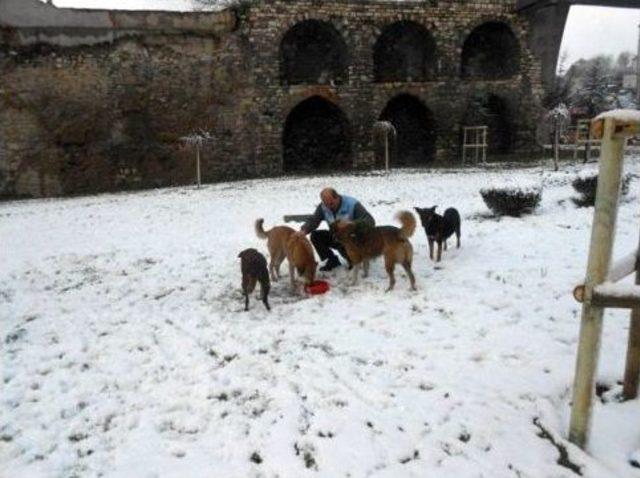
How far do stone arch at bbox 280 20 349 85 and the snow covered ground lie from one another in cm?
1385

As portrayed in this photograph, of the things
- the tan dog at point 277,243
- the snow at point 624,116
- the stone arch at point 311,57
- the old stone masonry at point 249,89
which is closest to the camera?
the snow at point 624,116

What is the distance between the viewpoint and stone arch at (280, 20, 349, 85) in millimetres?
20531

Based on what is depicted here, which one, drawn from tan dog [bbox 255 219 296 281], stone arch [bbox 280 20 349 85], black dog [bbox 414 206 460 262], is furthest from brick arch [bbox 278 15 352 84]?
tan dog [bbox 255 219 296 281]

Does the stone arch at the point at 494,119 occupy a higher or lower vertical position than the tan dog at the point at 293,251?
higher

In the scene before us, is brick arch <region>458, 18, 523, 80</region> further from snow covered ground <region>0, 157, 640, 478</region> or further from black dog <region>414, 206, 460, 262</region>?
black dog <region>414, 206, 460, 262</region>

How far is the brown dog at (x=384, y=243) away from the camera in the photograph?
623 cm

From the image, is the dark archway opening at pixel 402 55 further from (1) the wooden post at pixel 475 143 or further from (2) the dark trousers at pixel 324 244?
(2) the dark trousers at pixel 324 244

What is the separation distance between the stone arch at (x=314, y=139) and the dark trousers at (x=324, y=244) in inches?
550

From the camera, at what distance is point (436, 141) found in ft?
69.5

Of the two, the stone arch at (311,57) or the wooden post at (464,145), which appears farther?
the stone arch at (311,57)

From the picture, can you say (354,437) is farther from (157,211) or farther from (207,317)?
(157,211)

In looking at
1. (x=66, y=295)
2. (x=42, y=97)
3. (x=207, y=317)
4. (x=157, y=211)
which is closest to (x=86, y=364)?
(x=207, y=317)

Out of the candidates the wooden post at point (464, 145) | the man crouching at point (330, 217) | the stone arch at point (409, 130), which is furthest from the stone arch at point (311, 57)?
the man crouching at point (330, 217)

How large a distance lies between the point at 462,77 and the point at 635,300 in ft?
69.7
